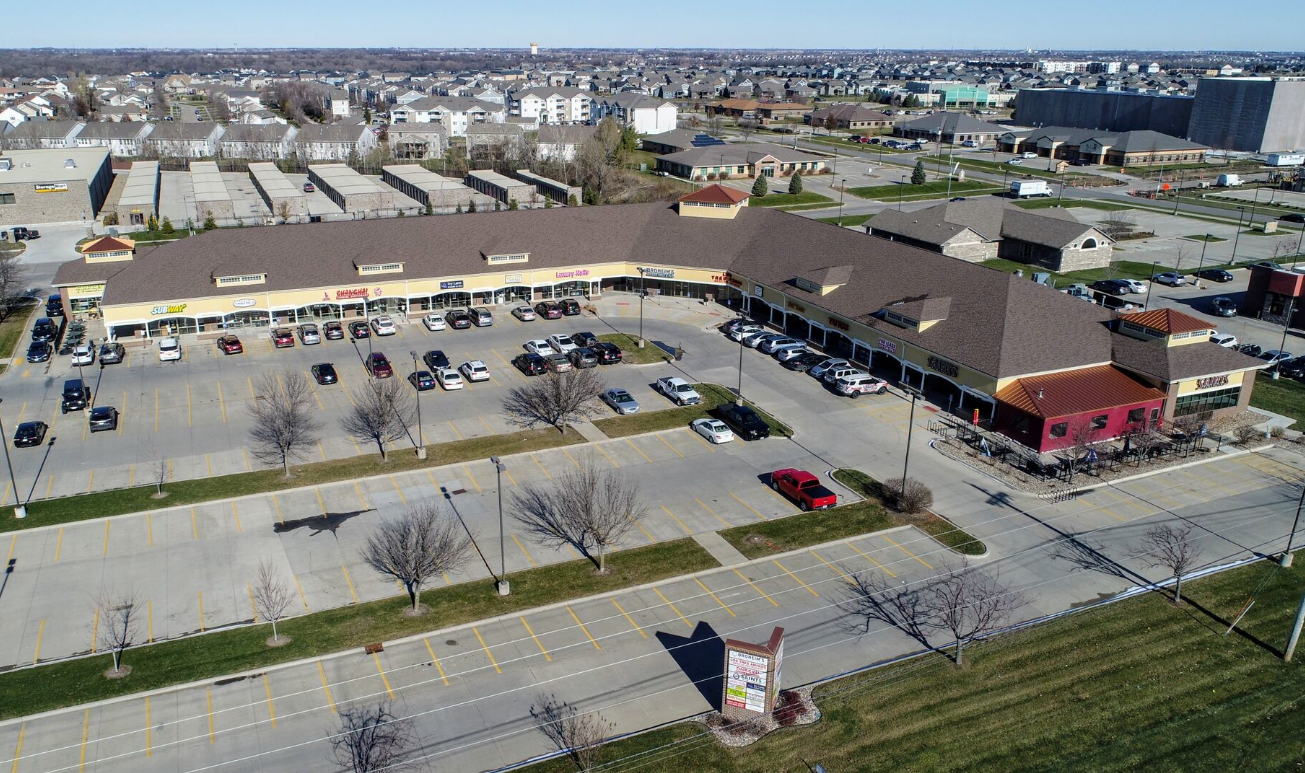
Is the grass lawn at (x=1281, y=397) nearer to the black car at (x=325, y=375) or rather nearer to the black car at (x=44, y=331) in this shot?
the black car at (x=325, y=375)

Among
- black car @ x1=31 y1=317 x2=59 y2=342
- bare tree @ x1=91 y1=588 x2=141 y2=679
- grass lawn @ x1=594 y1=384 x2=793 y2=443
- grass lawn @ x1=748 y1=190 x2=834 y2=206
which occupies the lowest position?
bare tree @ x1=91 y1=588 x2=141 y2=679

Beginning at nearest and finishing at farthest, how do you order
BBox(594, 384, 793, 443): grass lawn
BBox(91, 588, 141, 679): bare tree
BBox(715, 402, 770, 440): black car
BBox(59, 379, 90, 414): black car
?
BBox(91, 588, 141, 679): bare tree
BBox(715, 402, 770, 440): black car
BBox(594, 384, 793, 443): grass lawn
BBox(59, 379, 90, 414): black car

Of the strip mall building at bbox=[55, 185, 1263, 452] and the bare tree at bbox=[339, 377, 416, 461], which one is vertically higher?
the strip mall building at bbox=[55, 185, 1263, 452]

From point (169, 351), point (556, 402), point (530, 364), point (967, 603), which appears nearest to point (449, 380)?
point (530, 364)

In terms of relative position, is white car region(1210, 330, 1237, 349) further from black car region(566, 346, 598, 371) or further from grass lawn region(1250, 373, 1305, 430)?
black car region(566, 346, 598, 371)

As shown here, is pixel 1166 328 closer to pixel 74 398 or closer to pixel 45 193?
pixel 74 398

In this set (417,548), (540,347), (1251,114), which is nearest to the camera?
(417,548)

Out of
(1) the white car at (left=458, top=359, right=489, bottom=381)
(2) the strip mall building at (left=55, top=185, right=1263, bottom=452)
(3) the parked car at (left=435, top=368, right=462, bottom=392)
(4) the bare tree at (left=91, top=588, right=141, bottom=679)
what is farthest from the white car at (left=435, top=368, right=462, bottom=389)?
(4) the bare tree at (left=91, top=588, right=141, bottom=679)
